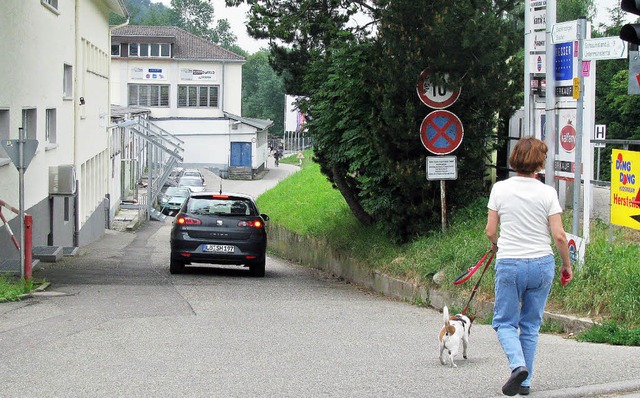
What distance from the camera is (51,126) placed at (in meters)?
26.2

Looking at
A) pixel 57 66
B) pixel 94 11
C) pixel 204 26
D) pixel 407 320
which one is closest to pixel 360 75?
pixel 407 320

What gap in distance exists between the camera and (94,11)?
36500 mm

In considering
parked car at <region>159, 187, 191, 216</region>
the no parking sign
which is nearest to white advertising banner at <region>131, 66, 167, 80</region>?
parked car at <region>159, 187, 191, 216</region>

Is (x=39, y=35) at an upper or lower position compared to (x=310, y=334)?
upper

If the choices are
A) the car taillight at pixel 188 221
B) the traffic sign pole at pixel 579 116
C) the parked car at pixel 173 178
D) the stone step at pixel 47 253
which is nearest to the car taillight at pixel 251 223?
the car taillight at pixel 188 221

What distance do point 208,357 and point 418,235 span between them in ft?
25.5

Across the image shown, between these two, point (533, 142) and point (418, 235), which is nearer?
point (533, 142)

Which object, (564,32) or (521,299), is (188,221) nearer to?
(564,32)

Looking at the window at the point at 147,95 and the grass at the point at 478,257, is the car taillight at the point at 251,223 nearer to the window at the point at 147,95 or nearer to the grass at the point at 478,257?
the grass at the point at 478,257

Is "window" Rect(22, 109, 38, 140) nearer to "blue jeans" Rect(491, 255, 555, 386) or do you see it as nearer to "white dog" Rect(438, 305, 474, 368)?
"white dog" Rect(438, 305, 474, 368)

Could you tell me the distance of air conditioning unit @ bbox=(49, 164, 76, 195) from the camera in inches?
950

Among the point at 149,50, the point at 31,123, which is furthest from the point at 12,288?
the point at 149,50

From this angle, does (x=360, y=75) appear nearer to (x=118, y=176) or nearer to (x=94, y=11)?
(x=94, y=11)

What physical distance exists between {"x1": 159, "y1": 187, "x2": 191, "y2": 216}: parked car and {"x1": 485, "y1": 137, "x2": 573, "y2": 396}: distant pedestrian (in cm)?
4886
